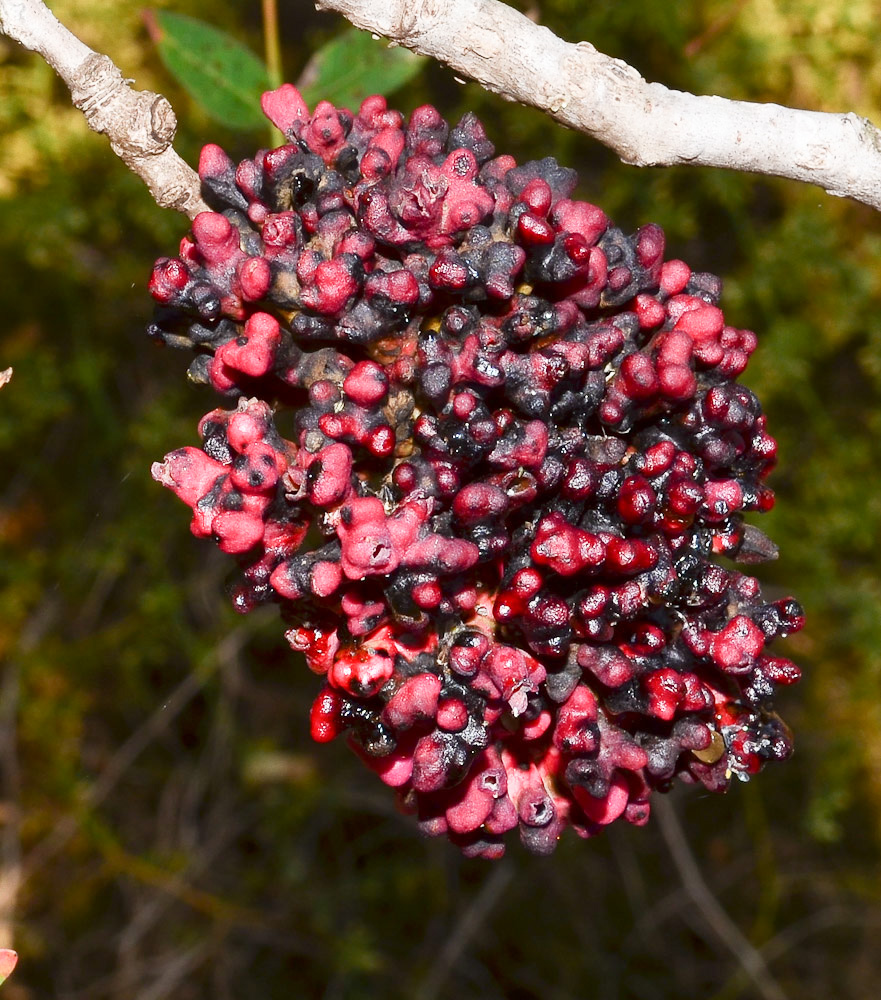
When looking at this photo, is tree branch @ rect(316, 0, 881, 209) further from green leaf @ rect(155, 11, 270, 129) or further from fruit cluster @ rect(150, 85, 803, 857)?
green leaf @ rect(155, 11, 270, 129)

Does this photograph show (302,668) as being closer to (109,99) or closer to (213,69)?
(213,69)

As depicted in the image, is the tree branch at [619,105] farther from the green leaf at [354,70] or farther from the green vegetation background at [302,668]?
the green vegetation background at [302,668]

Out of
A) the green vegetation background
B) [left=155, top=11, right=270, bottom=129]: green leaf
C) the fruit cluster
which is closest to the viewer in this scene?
the fruit cluster

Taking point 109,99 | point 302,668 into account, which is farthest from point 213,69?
point 302,668

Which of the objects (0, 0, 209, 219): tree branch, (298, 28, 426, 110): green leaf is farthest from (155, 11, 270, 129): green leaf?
(0, 0, 209, 219): tree branch

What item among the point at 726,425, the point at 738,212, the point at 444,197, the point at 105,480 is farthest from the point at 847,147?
the point at 105,480
